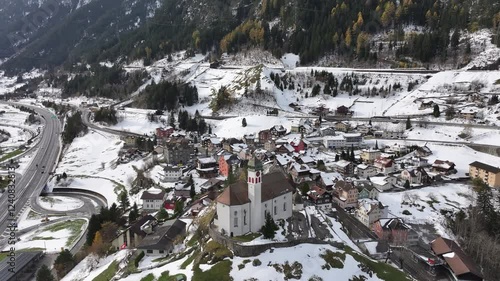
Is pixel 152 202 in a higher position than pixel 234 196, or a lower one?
lower

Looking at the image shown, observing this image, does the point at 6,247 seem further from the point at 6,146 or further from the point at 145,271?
the point at 6,146

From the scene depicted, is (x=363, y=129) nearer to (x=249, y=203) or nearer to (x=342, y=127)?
(x=342, y=127)

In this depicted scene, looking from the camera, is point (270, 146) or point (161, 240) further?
point (270, 146)

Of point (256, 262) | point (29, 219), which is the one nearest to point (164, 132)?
point (29, 219)

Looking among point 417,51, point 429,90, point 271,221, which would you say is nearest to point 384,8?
point 417,51

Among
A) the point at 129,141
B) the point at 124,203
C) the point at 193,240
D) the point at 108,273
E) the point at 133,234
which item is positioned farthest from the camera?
the point at 129,141

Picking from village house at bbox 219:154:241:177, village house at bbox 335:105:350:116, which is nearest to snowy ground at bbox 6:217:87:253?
village house at bbox 219:154:241:177
